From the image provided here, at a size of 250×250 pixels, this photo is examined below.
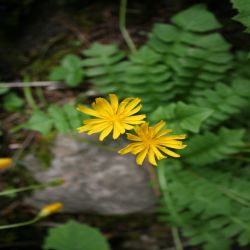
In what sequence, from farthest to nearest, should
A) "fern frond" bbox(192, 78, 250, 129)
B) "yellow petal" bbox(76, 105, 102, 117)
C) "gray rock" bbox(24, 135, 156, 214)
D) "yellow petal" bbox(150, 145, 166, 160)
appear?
"gray rock" bbox(24, 135, 156, 214)
"fern frond" bbox(192, 78, 250, 129)
"yellow petal" bbox(76, 105, 102, 117)
"yellow petal" bbox(150, 145, 166, 160)

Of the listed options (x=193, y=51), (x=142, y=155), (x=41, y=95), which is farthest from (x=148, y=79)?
(x=41, y=95)

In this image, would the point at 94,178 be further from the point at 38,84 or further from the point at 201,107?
the point at 201,107

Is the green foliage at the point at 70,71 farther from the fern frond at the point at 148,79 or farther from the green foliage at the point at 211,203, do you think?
the green foliage at the point at 211,203

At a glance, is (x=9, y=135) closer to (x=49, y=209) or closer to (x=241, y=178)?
(x=49, y=209)

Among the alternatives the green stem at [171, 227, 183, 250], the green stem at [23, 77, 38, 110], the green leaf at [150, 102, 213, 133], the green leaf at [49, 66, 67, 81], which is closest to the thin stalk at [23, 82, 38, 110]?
the green stem at [23, 77, 38, 110]

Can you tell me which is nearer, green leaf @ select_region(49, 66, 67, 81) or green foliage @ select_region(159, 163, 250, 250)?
green foliage @ select_region(159, 163, 250, 250)

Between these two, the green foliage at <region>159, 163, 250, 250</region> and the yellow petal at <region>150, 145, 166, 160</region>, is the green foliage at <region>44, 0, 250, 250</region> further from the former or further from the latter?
the yellow petal at <region>150, 145, 166, 160</region>
